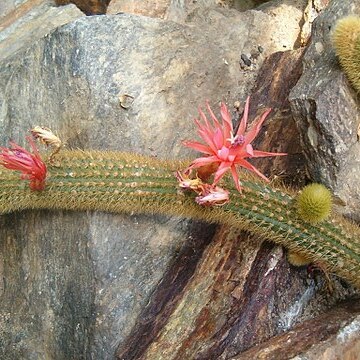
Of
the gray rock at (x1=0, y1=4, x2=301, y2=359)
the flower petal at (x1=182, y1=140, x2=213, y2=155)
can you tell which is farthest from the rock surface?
the flower petal at (x1=182, y1=140, x2=213, y2=155)

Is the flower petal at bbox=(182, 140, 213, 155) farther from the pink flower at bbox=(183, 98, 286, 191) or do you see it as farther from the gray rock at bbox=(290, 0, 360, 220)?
the gray rock at bbox=(290, 0, 360, 220)

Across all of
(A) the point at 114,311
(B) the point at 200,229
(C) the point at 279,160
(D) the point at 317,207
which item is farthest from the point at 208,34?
(A) the point at 114,311

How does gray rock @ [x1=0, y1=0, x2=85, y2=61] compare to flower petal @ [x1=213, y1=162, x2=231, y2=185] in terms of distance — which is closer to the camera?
flower petal @ [x1=213, y1=162, x2=231, y2=185]

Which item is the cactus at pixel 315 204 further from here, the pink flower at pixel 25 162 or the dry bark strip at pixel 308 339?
the pink flower at pixel 25 162

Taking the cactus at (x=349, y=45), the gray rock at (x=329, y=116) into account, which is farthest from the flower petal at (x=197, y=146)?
the cactus at (x=349, y=45)

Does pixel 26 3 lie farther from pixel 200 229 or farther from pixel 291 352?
pixel 291 352
